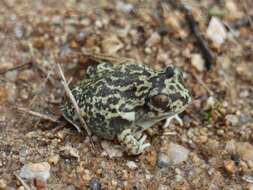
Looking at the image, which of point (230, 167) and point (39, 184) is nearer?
point (39, 184)

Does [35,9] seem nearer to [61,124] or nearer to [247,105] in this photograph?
[61,124]

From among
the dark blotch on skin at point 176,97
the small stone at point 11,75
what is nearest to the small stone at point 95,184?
the dark blotch on skin at point 176,97

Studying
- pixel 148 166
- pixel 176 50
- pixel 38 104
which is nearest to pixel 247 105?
pixel 176 50

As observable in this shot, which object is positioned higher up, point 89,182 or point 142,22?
point 142,22

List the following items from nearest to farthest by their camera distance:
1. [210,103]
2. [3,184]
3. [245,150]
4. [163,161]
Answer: [3,184]
[163,161]
[245,150]
[210,103]

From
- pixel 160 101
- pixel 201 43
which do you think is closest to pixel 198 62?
pixel 201 43

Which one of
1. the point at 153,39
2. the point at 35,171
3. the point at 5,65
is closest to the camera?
the point at 35,171

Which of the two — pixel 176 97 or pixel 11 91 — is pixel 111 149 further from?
pixel 11 91
